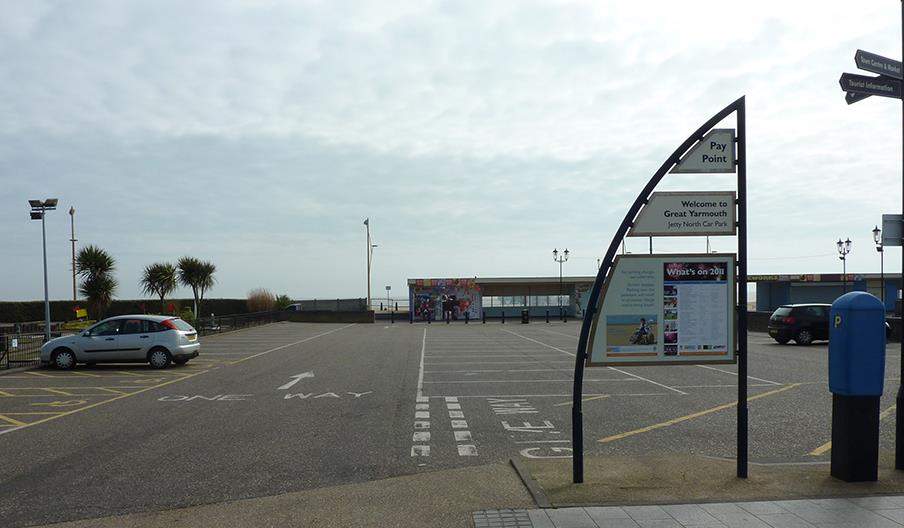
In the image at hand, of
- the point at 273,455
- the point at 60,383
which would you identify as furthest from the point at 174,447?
the point at 60,383

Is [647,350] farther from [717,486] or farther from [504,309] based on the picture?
[504,309]

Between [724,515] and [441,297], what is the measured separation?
50.7 metres

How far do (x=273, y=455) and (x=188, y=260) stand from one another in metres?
41.4

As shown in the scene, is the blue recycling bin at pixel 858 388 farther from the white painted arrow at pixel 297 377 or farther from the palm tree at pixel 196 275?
the palm tree at pixel 196 275

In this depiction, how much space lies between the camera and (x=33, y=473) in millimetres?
7312

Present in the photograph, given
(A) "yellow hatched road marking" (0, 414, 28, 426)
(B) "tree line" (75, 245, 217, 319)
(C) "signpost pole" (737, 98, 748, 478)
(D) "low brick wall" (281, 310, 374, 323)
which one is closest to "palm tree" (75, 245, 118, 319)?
(B) "tree line" (75, 245, 217, 319)

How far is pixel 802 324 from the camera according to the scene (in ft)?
84.9

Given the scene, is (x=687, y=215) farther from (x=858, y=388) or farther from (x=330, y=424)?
(x=330, y=424)

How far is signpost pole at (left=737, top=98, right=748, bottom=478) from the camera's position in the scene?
21.0 ft

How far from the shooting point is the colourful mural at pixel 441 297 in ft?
183

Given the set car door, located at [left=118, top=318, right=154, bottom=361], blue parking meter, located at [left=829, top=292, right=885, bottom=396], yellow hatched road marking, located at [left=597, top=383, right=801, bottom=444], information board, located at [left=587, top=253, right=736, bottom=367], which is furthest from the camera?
car door, located at [left=118, top=318, right=154, bottom=361]

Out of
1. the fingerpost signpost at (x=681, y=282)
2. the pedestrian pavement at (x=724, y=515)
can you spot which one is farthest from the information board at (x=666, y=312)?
the pedestrian pavement at (x=724, y=515)

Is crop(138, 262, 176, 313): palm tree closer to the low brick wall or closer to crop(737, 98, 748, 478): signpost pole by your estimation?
the low brick wall

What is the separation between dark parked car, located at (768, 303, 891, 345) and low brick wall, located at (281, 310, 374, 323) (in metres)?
33.6
